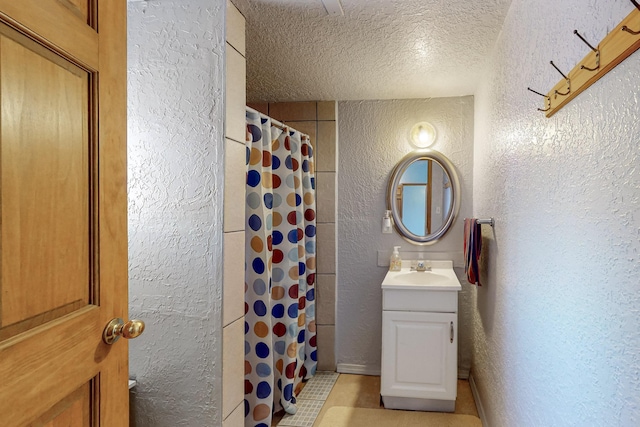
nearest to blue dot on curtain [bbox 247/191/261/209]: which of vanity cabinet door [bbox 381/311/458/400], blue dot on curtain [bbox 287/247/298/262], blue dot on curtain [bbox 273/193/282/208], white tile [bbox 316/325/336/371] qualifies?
blue dot on curtain [bbox 273/193/282/208]

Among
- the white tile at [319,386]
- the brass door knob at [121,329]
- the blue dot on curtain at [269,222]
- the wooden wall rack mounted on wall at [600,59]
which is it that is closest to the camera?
the wooden wall rack mounted on wall at [600,59]

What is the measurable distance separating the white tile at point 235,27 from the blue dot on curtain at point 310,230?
5.19ft

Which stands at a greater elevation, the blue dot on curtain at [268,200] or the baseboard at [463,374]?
the blue dot on curtain at [268,200]

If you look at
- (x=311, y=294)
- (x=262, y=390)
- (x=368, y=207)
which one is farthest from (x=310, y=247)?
(x=262, y=390)

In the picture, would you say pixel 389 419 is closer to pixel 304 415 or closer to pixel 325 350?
pixel 304 415

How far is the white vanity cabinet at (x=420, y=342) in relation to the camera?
9.60 feet

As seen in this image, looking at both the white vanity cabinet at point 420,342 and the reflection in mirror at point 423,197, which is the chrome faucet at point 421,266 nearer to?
the reflection in mirror at point 423,197

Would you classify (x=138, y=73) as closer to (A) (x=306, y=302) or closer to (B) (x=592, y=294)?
(B) (x=592, y=294)

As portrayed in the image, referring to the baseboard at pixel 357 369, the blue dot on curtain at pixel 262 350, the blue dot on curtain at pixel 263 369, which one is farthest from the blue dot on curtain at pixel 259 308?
the baseboard at pixel 357 369

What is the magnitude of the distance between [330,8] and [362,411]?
237 cm

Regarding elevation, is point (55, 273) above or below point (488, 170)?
below

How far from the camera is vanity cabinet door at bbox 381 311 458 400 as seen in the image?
9.59 ft

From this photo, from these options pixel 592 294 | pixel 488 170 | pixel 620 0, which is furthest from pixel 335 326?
pixel 620 0

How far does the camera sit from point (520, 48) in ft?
6.08
